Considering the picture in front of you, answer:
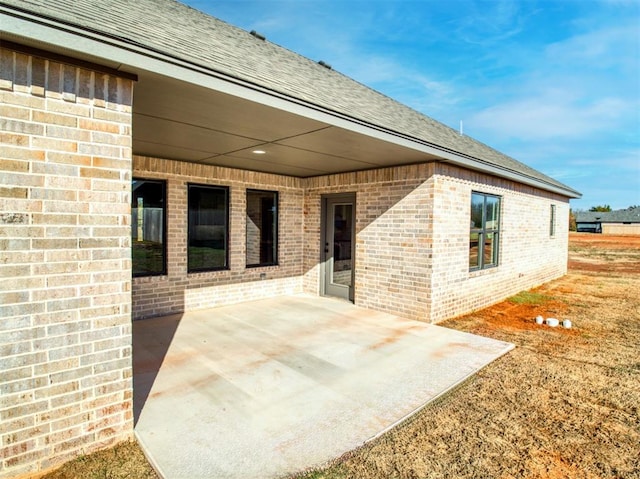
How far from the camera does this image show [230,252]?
293 inches

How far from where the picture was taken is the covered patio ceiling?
3.38 metres

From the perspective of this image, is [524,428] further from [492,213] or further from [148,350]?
[492,213]

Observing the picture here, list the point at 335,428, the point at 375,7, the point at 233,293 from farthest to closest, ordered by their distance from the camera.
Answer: the point at 375,7 → the point at 233,293 → the point at 335,428

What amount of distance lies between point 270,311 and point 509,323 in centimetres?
457

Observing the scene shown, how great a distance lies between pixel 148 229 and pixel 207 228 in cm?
110

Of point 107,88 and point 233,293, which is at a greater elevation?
point 107,88

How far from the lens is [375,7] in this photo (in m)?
8.28

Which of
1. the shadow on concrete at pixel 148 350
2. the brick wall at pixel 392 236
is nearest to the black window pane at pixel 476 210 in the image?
the brick wall at pixel 392 236

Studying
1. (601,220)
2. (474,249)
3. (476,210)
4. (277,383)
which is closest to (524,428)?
(277,383)

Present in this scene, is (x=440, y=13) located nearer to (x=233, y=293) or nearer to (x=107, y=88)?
(x=233, y=293)

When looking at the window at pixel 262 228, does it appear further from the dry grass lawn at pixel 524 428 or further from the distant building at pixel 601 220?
the distant building at pixel 601 220

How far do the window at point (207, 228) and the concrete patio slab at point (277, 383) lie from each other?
3.91 feet

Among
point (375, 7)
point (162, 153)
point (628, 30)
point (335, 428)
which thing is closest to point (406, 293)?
point (335, 428)

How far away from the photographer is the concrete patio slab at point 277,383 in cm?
268
